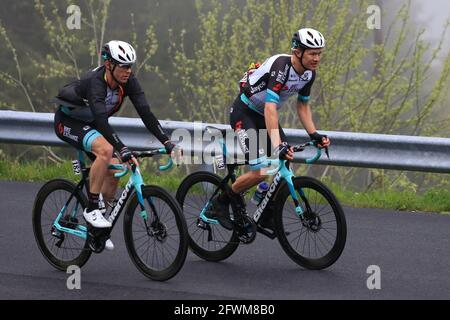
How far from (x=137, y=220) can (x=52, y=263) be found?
3.26ft

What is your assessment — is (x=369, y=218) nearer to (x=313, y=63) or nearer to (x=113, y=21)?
(x=313, y=63)

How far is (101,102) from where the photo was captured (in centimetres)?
827

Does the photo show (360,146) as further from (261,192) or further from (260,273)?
(260,273)

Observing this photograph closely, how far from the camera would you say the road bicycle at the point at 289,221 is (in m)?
8.49

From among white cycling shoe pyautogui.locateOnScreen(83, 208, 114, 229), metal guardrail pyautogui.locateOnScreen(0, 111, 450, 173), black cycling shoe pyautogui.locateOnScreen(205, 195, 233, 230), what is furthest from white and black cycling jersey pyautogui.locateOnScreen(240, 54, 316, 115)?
metal guardrail pyautogui.locateOnScreen(0, 111, 450, 173)

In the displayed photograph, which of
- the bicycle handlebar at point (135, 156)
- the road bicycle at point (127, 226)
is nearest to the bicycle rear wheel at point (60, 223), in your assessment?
the road bicycle at point (127, 226)

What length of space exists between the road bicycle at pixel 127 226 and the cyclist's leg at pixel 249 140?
35.2 inches

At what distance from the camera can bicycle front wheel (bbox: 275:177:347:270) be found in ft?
27.7

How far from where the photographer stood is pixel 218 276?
857 cm

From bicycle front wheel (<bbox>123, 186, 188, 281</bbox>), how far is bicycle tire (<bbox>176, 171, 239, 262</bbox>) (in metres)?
0.93

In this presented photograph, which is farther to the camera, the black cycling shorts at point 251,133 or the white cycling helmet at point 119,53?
the black cycling shorts at point 251,133

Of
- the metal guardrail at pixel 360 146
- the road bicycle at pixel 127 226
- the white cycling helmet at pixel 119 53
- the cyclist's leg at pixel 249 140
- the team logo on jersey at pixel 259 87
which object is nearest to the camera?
the road bicycle at pixel 127 226

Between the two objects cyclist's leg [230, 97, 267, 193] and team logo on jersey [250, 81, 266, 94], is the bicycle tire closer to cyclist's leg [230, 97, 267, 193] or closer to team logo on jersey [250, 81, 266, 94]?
cyclist's leg [230, 97, 267, 193]

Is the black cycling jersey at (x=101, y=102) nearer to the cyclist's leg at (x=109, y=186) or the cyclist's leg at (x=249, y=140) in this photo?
the cyclist's leg at (x=109, y=186)
